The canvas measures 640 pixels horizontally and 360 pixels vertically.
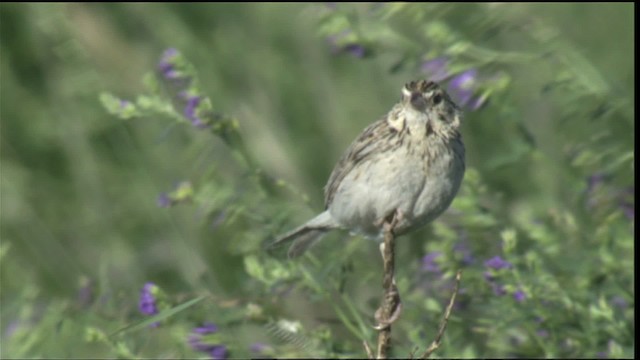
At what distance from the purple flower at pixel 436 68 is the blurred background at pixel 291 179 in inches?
1.5

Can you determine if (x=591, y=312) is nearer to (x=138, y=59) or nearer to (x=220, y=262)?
(x=220, y=262)

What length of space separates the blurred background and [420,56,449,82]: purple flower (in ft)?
0.12

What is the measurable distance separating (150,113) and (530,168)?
2.48m

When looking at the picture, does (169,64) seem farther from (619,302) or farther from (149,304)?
(619,302)

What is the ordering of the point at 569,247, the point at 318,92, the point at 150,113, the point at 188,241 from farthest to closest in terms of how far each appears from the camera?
the point at 318,92, the point at 188,241, the point at 569,247, the point at 150,113

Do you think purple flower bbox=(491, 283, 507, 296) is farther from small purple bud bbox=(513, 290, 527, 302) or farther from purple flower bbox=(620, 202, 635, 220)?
purple flower bbox=(620, 202, 635, 220)

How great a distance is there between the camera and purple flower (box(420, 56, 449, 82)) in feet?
16.9

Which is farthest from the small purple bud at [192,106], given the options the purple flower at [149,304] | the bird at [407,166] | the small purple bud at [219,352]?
the small purple bud at [219,352]

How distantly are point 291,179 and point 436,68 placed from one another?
6.74ft

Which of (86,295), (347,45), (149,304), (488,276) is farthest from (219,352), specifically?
(347,45)

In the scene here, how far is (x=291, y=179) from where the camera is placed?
7.31 meters

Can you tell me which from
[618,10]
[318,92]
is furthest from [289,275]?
[618,10]

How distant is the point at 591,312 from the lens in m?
4.81

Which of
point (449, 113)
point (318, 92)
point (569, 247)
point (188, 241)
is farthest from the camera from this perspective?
point (318, 92)
